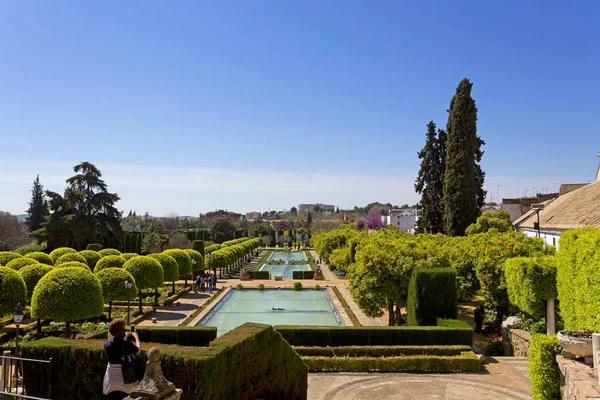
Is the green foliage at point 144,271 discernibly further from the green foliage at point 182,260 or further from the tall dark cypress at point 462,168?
the tall dark cypress at point 462,168

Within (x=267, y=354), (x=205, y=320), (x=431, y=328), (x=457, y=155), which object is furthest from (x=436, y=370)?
(x=457, y=155)

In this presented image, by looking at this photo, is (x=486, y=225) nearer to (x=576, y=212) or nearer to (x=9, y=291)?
(x=576, y=212)

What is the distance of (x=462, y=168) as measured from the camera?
37875 mm

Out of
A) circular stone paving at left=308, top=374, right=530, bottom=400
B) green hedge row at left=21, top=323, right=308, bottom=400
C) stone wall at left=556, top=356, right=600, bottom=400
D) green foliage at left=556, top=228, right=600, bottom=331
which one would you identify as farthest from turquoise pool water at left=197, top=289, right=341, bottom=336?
stone wall at left=556, top=356, right=600, bottom=400

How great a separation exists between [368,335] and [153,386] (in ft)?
39.9

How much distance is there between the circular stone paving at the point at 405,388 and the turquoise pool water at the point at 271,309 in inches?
355

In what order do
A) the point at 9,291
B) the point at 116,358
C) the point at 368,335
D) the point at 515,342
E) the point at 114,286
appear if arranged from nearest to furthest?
the point at 116,358 → the point at 368,335 → the point at 515,342 → the point at 9,291 → the point at 114,286

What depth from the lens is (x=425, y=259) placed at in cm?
2031

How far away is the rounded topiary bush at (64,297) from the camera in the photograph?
60.0ft

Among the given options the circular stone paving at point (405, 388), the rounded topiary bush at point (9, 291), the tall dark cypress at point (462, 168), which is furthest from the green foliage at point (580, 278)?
the tall dark cypress at point (462, 168)

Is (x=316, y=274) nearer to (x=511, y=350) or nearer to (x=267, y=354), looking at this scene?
(x=511, y=350)

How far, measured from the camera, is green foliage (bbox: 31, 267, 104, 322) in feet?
60.0

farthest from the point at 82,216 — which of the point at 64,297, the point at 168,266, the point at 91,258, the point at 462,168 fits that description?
the point at 462,168

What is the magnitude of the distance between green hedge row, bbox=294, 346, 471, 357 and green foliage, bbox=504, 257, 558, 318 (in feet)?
8.74
